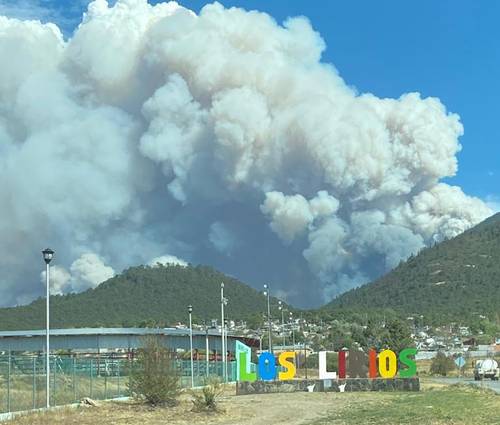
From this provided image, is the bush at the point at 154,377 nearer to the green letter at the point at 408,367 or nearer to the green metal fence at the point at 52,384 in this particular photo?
the green metal fence at the point at 52,384

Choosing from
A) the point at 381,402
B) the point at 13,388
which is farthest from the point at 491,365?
the point at 13,388

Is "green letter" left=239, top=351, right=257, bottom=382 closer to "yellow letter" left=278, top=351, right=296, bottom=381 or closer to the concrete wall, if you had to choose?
"yellow letter" left=278, top=351, right=296, bottom=381

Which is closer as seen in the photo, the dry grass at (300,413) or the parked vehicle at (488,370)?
the dry grass at (300,413)

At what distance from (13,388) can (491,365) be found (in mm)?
55430

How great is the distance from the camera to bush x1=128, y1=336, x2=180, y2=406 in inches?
1538

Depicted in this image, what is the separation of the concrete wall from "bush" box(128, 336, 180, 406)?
47.2ft

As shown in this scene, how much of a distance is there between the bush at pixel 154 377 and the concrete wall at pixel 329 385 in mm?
14381

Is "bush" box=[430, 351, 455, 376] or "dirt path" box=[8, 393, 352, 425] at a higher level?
"dirt path" box=[8, 393, 352, 425]

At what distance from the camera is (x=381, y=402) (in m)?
39.4

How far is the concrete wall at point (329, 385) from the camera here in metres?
52.5

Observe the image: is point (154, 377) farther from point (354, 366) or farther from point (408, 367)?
point (408, 367)

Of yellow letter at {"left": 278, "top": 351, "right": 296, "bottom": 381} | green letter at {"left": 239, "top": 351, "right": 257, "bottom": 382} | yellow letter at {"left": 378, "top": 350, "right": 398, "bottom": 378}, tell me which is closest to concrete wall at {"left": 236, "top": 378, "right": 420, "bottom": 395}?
yellow letter at {"left": 278, "top": 351, "right": 296, "bottom": 381}

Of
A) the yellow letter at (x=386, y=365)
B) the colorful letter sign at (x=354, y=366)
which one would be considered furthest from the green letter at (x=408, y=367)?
the yellow letter at (x=386, y=365)

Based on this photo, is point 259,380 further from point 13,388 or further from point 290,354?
point 13,388
